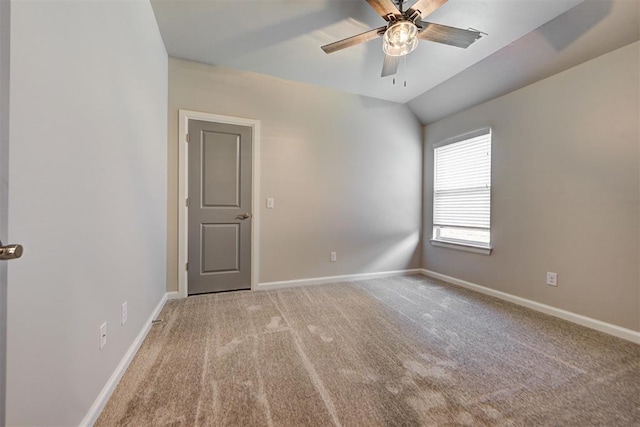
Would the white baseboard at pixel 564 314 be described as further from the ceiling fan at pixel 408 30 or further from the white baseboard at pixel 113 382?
the white baseboard at pixel 113 382

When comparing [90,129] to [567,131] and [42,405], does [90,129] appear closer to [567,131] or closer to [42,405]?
[42,405]

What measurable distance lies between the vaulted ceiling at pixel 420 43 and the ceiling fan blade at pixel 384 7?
1.28ft

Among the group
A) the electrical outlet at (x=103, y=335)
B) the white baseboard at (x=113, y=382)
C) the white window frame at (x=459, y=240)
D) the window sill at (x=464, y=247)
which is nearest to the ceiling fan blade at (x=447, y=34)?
the white window frame at (x=459, y=240)

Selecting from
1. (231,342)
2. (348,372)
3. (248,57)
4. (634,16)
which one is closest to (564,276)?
(634,16)

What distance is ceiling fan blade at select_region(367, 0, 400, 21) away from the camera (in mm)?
1536

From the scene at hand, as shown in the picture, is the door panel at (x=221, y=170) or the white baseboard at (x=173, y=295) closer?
the white baseboard at (x=173, y=295)

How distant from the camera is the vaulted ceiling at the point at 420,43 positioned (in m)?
1.87

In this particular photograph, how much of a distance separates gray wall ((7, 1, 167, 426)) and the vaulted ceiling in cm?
73

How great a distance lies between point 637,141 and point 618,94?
1.35ft

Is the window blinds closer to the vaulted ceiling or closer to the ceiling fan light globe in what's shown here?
the vaulted ceiling

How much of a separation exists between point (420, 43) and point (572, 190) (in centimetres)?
195

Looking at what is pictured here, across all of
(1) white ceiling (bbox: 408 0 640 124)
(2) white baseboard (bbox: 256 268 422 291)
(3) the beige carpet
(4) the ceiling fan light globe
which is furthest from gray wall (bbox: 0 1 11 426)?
(1) white ceiling (bbox: 408 0 640 124)

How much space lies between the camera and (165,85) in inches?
98.6

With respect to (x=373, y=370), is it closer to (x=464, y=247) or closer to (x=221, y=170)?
(x=464, y=247)
